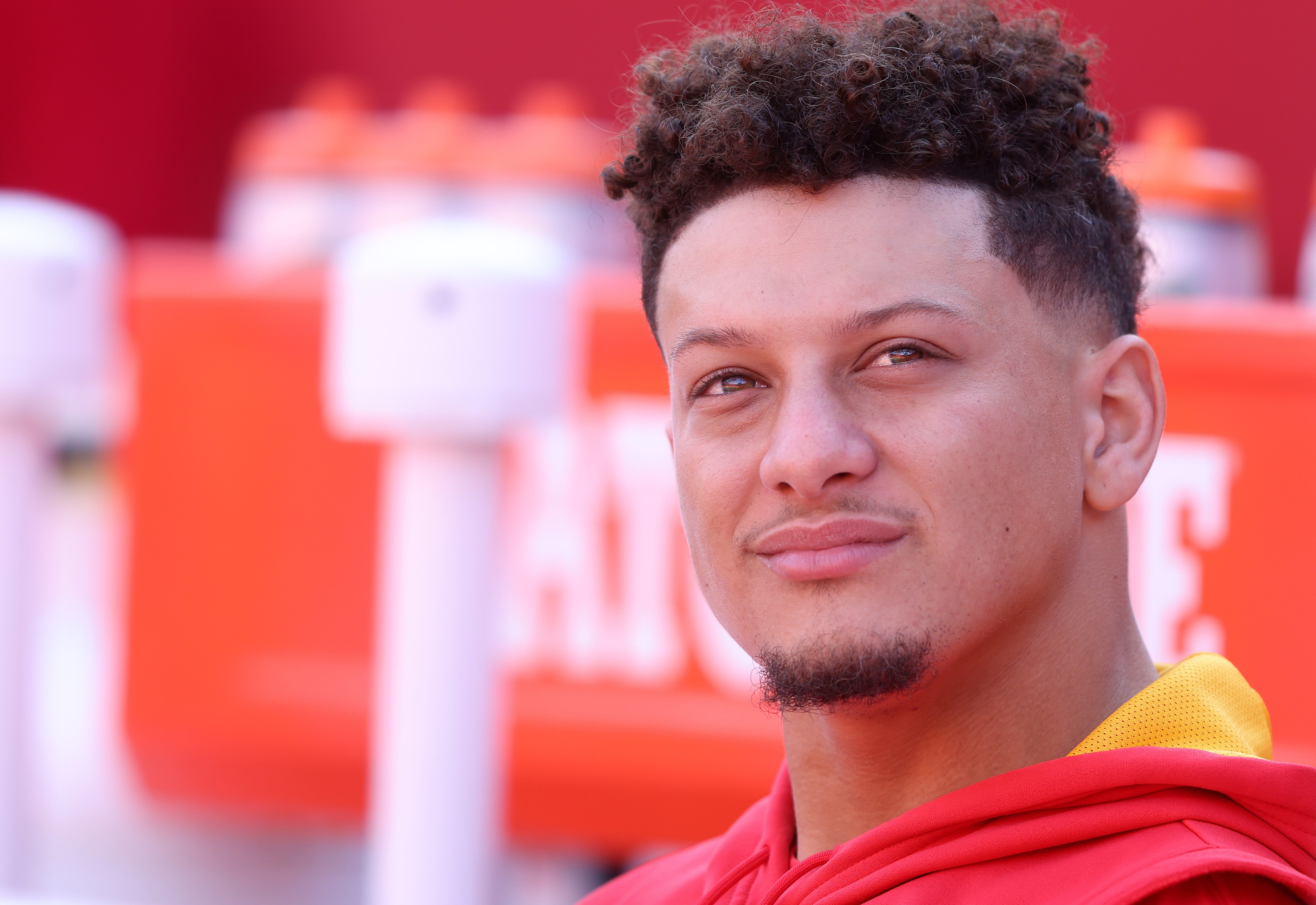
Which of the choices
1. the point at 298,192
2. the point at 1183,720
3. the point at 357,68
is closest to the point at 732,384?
the point at 1183,720

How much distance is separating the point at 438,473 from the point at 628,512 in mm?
421

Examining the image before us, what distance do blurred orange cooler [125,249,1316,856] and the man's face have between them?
0.73 metres

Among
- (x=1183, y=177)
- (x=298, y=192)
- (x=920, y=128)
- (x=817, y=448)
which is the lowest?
(x=817, y=448)

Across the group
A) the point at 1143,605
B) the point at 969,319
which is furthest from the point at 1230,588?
the point at 969,319

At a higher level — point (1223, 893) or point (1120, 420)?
point (1120, 420)

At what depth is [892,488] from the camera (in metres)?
0.72

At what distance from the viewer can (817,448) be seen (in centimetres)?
71

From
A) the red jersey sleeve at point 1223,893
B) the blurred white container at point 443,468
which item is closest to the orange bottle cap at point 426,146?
the blurred white container at point 443,468

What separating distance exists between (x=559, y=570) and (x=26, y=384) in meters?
0.64

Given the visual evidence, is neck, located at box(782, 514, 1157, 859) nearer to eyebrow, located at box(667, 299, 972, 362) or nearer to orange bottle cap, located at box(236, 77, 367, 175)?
eyebrow, located at box(667, 299, 972, 362)

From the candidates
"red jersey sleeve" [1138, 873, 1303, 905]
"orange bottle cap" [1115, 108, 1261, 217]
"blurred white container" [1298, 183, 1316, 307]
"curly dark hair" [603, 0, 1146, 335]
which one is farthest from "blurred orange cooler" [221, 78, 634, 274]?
"red jersey sleeve" [1138, 873, 1303, 905]

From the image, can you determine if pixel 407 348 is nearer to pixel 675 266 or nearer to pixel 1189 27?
pixel 675 266

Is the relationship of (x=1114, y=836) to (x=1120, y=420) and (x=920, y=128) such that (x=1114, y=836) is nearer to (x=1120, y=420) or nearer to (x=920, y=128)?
(x=1120, y=420)

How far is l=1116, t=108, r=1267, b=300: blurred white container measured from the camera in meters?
1.81
